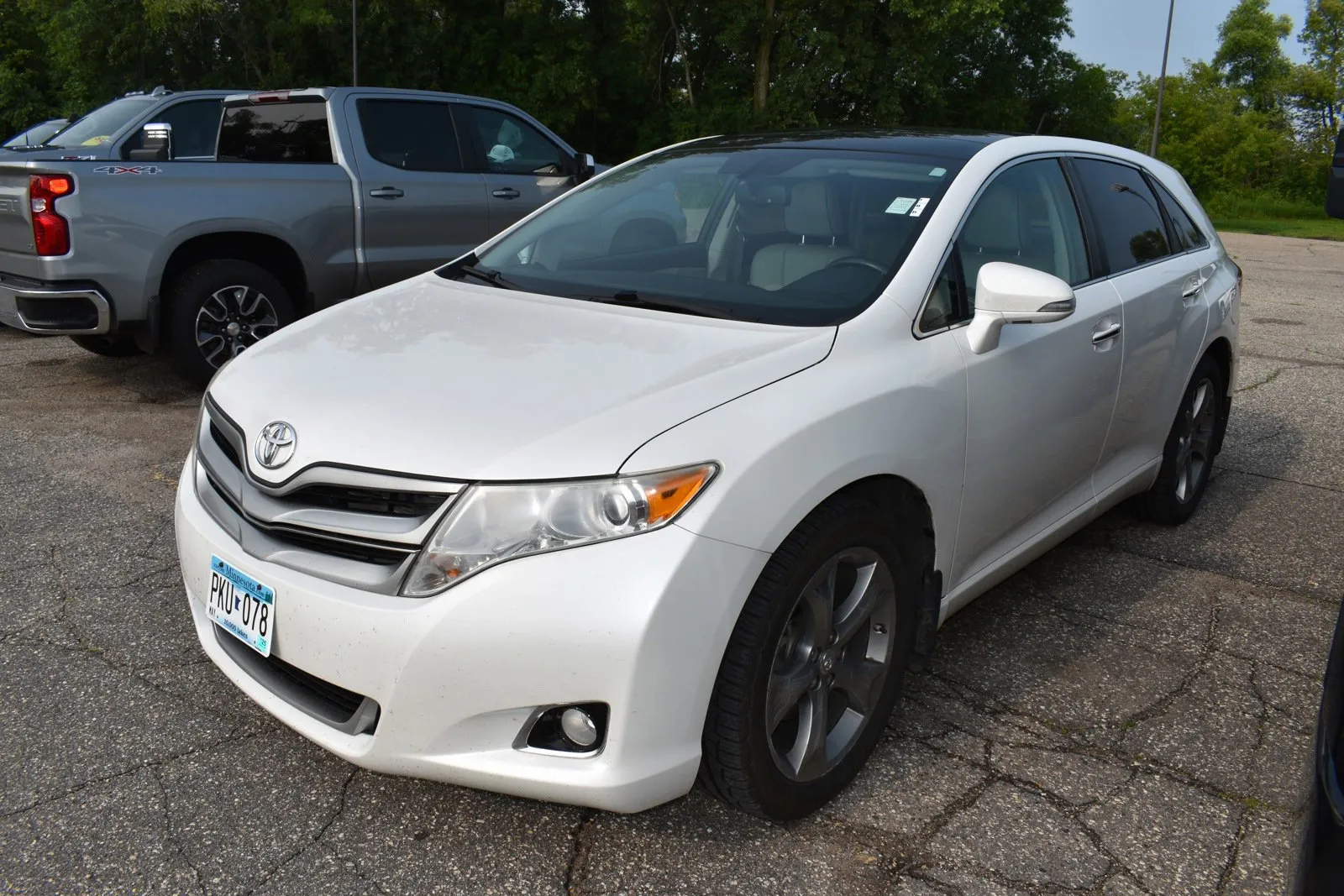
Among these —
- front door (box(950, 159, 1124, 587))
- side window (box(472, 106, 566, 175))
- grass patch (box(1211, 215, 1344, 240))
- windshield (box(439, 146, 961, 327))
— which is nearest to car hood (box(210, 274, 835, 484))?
windshield (box(439, 146, 961, 327))

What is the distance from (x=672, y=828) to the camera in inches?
101

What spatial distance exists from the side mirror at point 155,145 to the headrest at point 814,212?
15.6 ft

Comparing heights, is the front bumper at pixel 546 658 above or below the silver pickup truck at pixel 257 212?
below

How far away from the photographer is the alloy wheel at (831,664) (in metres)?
2.46

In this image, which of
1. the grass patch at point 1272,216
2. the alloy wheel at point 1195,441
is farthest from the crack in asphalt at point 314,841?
the grass patch at point 1272,216

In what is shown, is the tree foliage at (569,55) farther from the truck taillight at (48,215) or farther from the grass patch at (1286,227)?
the truck taillight at (48,215)

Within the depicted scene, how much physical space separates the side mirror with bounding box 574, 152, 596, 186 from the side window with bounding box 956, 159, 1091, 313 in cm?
470

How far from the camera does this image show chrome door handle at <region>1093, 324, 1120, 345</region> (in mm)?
3480

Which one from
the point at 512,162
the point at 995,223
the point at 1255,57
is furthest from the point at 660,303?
the point at 1255,57

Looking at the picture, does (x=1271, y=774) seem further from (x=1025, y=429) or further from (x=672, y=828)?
(x=672, y=828)

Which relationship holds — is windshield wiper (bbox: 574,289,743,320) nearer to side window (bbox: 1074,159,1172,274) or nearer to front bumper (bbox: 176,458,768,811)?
A: front bumper (bbox: 176,458,768,811)

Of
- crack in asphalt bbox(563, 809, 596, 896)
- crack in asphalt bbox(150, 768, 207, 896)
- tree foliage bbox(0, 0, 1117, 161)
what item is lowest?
crack in asphalt bbox(150, 768, 207, 896)

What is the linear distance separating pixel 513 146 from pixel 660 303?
527 centimetres

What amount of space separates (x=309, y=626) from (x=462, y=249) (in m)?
5.60
